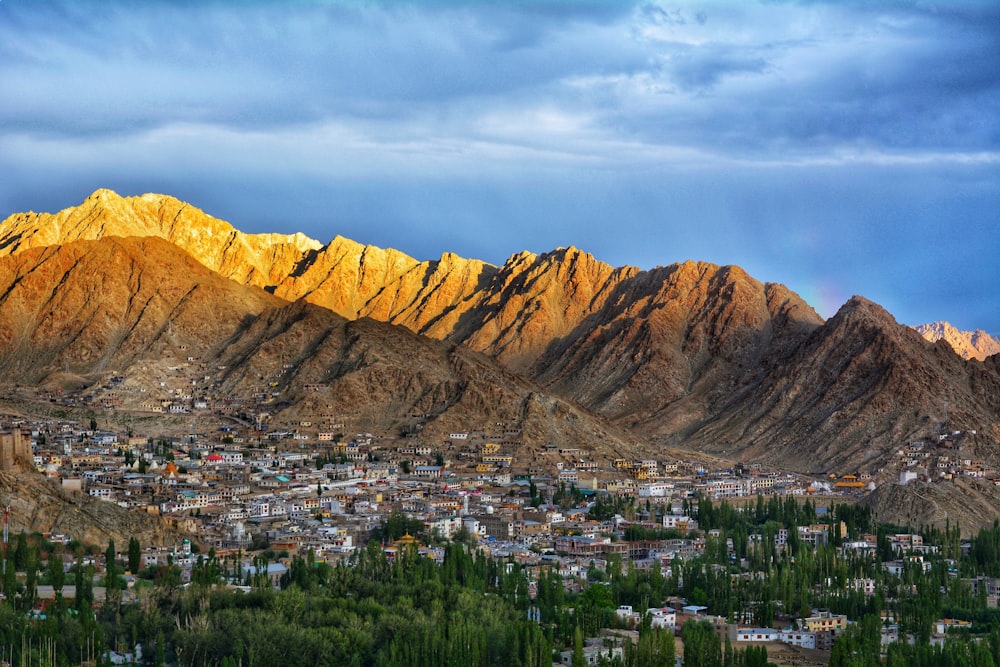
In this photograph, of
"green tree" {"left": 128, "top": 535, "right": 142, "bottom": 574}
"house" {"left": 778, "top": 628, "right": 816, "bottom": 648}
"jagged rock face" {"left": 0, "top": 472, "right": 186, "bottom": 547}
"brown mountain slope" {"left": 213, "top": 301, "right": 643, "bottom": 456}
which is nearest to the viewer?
"house" {"left": 778, "top": 628, "right": 816, "bottom": 648}

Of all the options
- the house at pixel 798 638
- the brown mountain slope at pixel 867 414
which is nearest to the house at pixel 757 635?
the house at pixel 798 638

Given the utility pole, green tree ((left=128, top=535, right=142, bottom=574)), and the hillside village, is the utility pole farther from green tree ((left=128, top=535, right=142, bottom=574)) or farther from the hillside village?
green tree ((left=128, top=535, right=142, bottom=574))

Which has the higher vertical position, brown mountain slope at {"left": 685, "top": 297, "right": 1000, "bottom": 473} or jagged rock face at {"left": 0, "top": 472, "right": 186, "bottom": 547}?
brown mountain slope at {"left": 685, "top": 297, "right": 1000, "bottom": 473}

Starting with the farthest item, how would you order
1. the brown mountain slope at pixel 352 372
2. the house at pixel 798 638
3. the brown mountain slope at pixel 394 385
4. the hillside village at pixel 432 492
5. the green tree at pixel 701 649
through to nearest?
the brown mountain slope at pixel 352 372
the brown mountain slope at pixel 394 385
the hillside village at pixel 432 492
the house at pixel 798 638
the green tree at pixel 701 649

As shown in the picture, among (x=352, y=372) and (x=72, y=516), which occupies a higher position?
(x=352, y=372)

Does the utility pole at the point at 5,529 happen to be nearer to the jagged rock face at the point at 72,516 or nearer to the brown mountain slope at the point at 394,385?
the jagged rock face at the point at 72,516

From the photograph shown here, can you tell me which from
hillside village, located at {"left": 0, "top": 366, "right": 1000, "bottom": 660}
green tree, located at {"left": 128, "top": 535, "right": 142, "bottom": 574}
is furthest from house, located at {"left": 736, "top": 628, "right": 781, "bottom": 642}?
green tree, located at {"left": 128, "top": 535, "right": 142, "bottom": 574}

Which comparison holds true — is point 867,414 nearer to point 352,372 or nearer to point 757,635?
point 352,372

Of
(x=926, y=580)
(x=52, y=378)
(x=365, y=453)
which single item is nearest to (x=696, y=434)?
(x=365, y=453)

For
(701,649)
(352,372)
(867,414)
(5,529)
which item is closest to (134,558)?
(5,529)
